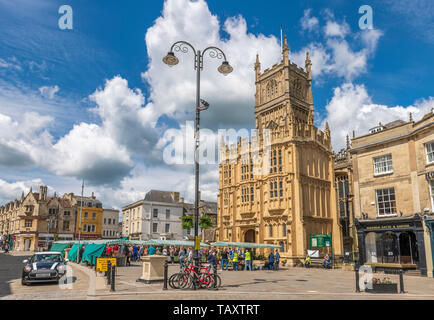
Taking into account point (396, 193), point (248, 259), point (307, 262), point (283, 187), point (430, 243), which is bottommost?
point (307, 262)

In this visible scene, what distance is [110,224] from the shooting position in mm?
72500

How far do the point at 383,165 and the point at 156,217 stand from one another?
43.0 metres

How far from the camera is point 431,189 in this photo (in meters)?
21.3

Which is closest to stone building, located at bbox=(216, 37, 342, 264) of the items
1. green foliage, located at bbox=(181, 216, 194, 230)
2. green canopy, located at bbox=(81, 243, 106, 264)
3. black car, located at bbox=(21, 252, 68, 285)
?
green foliage, located at bbox=(181, 216, 194, 230)

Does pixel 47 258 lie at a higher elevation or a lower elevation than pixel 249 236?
lower

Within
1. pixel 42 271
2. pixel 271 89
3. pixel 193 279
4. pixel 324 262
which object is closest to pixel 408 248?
pixel 324 262

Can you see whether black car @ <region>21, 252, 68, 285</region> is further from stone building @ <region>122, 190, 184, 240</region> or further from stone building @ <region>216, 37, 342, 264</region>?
stone building @ <region>122, 190, 184, 240</region>

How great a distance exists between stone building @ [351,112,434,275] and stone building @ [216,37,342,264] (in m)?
9.87

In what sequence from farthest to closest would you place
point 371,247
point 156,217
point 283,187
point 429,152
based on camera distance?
point 156,217
point 283,187
point 371,247
point 429,152

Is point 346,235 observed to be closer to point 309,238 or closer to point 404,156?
point 309,238

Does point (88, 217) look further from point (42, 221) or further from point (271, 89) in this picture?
point (271, 89)

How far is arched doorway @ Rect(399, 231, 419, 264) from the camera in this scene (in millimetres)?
22625

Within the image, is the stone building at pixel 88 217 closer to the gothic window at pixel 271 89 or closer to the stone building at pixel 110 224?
the stone building at pixel 110 224

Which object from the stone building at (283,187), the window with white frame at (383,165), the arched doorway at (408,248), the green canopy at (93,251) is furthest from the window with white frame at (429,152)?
the green canopy at (93,251)
